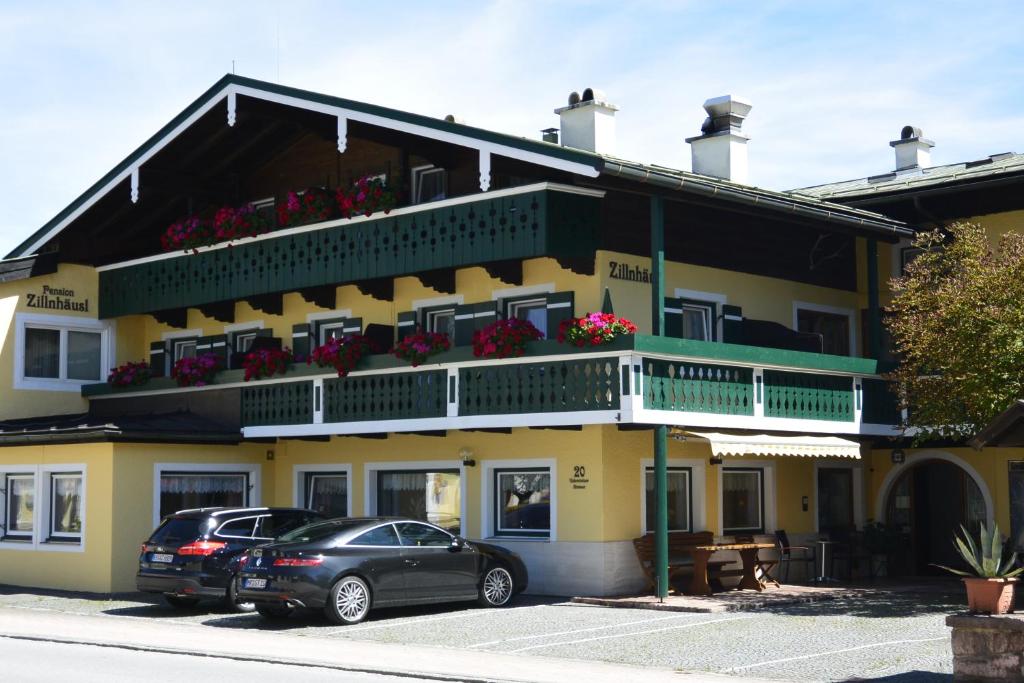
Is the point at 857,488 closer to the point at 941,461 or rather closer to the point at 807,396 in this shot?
the point at 941,461

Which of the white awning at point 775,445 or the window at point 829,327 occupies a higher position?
the window at point 829,327

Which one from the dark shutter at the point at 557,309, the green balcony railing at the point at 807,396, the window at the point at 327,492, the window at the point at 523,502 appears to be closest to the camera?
the green balcony railing at the point at 807,396

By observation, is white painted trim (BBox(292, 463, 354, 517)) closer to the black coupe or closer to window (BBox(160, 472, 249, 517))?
window (BBox(160, 472, 249, 517))

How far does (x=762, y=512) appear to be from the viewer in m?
25.1

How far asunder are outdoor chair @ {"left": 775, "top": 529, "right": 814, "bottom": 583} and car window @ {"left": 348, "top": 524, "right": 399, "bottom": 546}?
773cm

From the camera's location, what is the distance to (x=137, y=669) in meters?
14.2

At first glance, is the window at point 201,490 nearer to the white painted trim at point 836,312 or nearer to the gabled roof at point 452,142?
the gabled roof at point 452,142

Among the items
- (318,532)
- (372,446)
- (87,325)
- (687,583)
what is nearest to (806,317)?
(687,583)

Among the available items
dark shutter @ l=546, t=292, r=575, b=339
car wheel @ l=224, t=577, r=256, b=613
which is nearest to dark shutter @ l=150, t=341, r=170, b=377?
car wheel @ l=224, t=577, r=256, b=613

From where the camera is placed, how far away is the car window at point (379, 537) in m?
19.1

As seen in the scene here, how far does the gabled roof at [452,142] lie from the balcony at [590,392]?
7.56 ft

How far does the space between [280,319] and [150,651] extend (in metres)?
12.1

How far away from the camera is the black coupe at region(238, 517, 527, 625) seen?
60.3ft

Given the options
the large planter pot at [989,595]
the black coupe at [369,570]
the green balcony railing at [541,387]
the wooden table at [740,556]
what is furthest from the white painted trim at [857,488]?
the large planter pot at [989,595]
